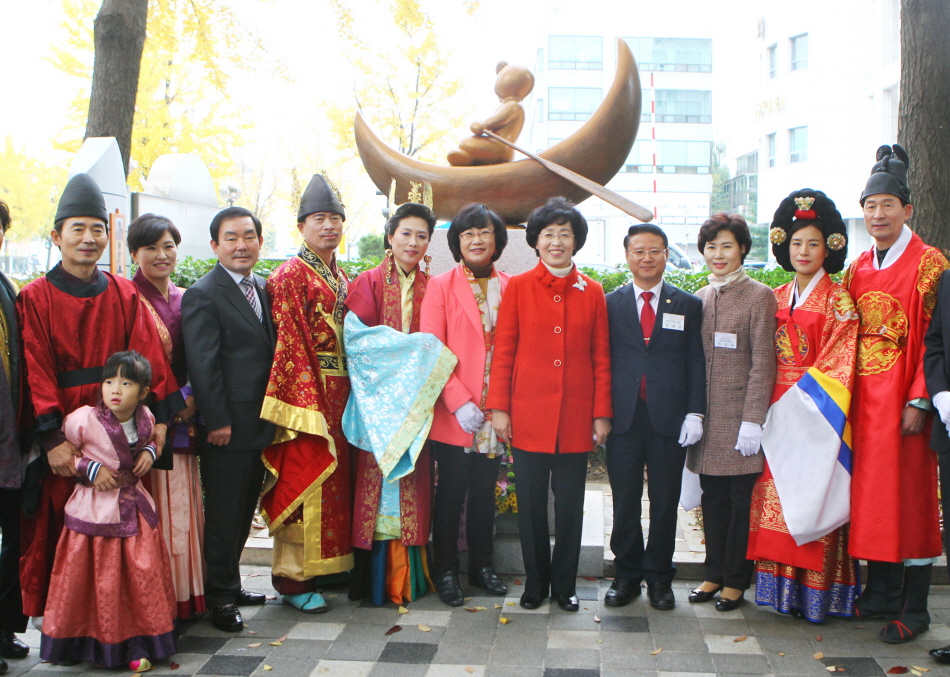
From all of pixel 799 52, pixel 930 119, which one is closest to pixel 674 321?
pixel 930 119

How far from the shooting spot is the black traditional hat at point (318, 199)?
3.19m

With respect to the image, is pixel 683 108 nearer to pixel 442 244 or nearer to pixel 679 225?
pixel 679 225

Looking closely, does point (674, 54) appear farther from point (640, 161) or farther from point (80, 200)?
point (80, 200)

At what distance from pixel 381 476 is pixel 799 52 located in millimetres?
22842

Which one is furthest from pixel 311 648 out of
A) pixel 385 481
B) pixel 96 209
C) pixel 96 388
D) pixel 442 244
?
pixel 442 244

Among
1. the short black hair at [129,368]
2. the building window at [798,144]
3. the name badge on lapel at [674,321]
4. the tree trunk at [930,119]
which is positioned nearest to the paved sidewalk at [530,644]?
the short black hair at [129,368]

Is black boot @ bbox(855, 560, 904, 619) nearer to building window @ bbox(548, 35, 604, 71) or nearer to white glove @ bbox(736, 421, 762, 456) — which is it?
white glove @ bbox(736, 421, 762, 456)

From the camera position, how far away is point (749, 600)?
3.25 m

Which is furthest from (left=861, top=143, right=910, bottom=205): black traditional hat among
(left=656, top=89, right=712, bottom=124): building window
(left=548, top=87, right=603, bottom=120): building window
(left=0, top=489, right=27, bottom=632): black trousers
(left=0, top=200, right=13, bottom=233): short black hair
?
(left=656, top=89, right=712, bottom=124): building window

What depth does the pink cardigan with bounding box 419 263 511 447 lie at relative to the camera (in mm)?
3143

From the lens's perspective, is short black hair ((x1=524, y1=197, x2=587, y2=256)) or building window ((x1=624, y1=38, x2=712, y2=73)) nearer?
short black hair ((x1=524, y1=197, x2=587, y2=256))

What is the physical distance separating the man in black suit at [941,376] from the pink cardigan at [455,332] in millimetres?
1661

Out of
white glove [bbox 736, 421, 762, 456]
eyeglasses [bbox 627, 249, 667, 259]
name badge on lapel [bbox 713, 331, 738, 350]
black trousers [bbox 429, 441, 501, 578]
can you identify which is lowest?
black trousers [bbox 429, 441, 501, 578]

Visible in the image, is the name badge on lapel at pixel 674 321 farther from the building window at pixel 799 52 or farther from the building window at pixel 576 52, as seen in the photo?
the building window at pixel 576 52
